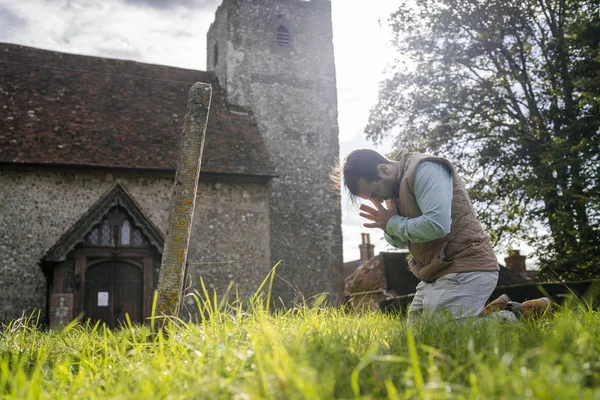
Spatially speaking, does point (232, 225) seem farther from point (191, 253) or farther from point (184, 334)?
point (184, 334)

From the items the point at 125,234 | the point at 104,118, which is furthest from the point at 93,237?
the point at 104,118

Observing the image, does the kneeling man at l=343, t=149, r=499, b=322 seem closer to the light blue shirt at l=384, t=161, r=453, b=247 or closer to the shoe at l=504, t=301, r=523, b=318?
the light blue shirt at l=384, t=161, r=453, b=247

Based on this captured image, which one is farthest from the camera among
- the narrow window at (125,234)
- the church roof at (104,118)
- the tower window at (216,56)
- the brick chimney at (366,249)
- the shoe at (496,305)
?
the brick chimney at (366,249)

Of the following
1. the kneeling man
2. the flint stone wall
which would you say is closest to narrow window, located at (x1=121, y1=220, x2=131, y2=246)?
the flint stone wall

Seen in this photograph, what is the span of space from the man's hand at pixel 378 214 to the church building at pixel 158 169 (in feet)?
34.5

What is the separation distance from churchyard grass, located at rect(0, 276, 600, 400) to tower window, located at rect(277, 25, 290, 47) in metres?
17.9

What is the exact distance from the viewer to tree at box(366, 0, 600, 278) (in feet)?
49.4

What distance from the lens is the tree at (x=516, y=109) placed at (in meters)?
15.1

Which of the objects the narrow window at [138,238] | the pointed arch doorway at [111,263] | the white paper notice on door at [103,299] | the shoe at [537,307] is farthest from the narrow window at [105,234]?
the shoe at [537,307]

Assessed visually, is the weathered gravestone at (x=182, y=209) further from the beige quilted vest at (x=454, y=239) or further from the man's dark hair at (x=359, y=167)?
the beige quilted vest at (x=454, y=239)

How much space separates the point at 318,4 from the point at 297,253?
9.34m

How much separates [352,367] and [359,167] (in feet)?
6.34

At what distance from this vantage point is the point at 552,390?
178 centimetres

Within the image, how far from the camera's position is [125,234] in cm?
1487
